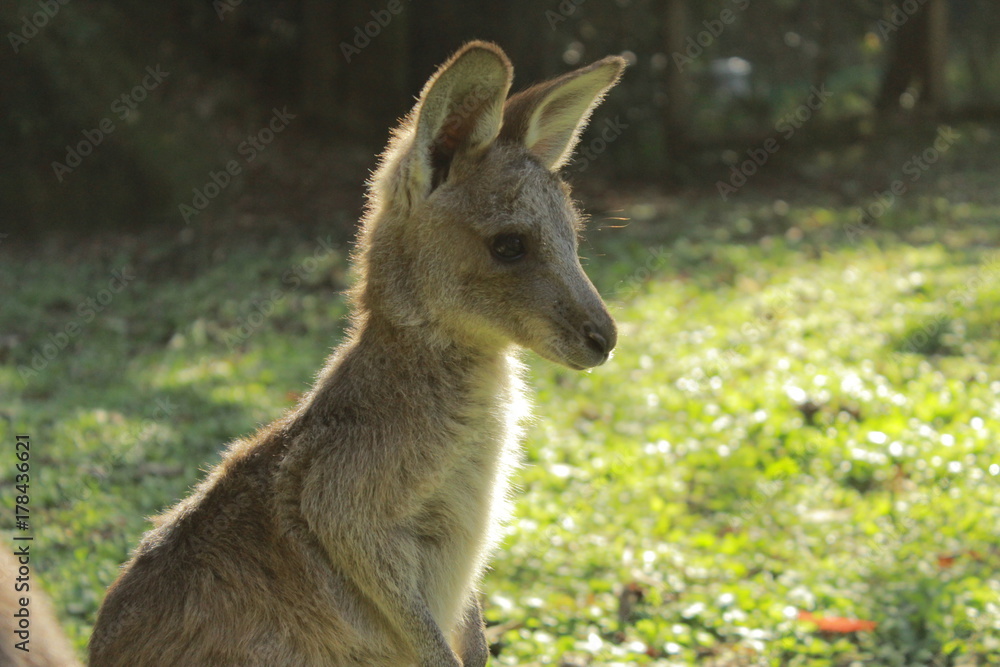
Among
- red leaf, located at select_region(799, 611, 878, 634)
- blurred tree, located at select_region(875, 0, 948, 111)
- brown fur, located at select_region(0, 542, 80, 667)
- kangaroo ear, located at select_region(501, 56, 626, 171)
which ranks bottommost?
blurred tree, located at select_region(875, 0, 948, 111)

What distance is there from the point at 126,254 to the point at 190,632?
25.4ft

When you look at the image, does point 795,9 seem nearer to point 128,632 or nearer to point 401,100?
point 401,100

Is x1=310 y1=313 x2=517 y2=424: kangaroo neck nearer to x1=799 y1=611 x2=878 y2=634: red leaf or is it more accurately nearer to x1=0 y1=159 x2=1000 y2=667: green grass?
x1=0 y1=159 x2=1000 y2=667: green grass

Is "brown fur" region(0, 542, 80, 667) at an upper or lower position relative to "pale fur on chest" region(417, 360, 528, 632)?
upper

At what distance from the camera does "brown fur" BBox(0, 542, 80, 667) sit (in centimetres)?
187

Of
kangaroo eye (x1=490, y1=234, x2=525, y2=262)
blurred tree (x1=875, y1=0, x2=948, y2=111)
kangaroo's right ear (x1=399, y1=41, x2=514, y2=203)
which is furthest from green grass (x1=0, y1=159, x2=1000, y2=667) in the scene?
blurred tree (x1=875, y1=0, x2=948, y2=111)

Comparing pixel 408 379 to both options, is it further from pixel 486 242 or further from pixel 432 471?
pixel 486 242

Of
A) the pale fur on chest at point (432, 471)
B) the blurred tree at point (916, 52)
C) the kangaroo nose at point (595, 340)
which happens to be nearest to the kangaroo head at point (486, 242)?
the kangaroo nose at point (595, 340)

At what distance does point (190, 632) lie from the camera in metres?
2.46

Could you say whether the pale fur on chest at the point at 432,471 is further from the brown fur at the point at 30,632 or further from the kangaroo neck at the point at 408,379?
the brown fur at the point at 30,632

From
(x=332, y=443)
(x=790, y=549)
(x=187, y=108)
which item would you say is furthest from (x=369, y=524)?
(x=187, y=108)

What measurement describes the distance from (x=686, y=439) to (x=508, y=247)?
2930 millimetres

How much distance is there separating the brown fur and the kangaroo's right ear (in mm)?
1336

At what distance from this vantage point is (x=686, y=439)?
5371 mm
